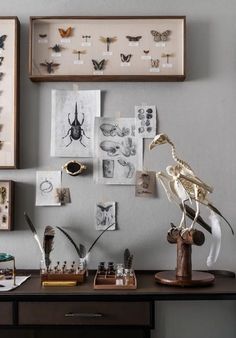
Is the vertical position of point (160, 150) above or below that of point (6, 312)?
above

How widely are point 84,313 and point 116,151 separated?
732 mm

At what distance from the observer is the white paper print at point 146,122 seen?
198 cm

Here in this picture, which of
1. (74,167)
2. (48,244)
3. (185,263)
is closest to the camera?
(185,263)

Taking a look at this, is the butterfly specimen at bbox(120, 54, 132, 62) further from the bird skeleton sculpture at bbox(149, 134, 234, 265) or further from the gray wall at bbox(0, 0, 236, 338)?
the bird skeleton sculpture at bbox(149, 134, 234, 265)

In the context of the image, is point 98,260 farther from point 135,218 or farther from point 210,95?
point 210,95

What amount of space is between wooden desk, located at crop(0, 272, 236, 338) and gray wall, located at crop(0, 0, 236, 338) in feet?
1.16

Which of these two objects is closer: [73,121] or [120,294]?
[120,294]

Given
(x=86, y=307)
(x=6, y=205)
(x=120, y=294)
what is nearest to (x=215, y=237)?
(x=120, y=294)

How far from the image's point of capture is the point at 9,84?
1.96 metres

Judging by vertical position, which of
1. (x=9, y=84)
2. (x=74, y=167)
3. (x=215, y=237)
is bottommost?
(x=215, y=237)

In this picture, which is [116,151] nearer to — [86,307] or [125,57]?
[125,57]

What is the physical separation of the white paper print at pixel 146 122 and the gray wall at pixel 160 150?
4cm

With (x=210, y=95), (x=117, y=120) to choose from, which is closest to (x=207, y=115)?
(x=210, y=95)

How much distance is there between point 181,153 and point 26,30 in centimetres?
91
